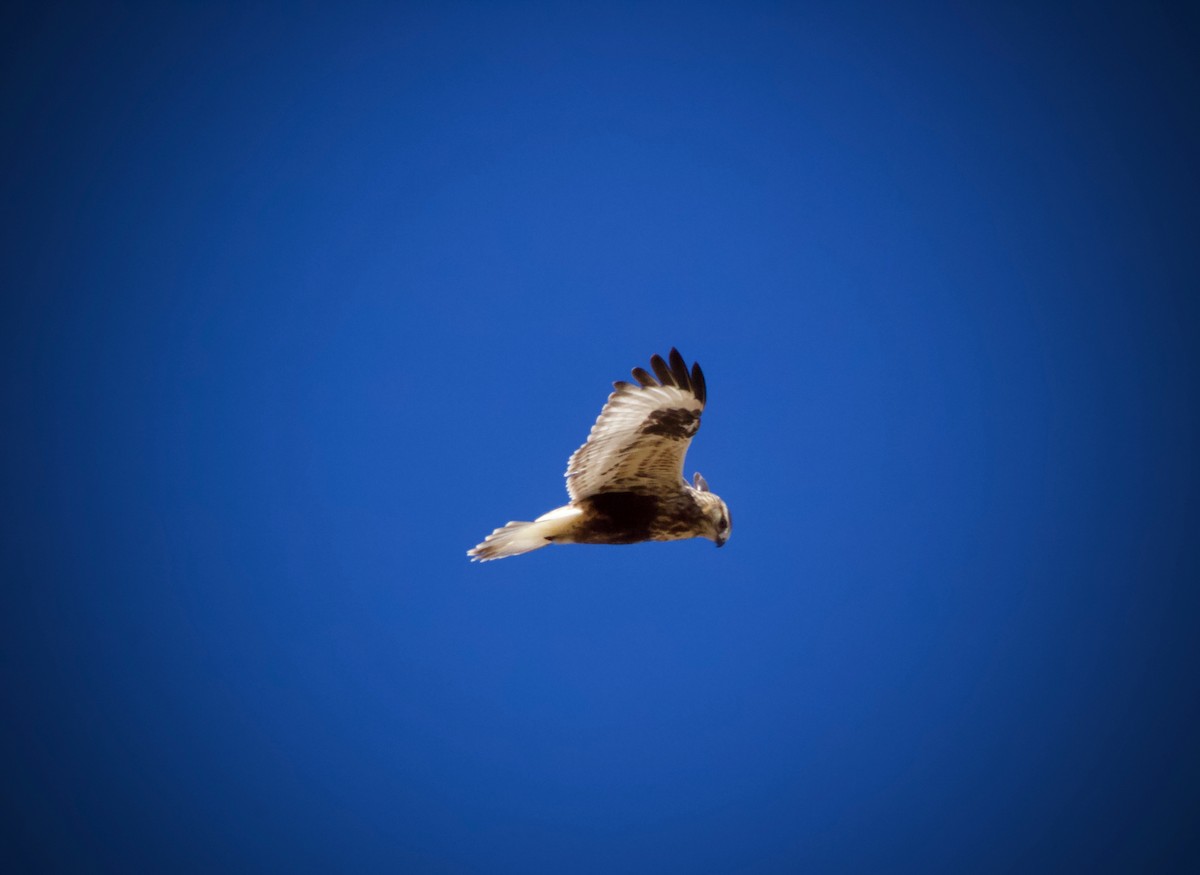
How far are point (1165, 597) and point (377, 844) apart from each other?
1880 inches

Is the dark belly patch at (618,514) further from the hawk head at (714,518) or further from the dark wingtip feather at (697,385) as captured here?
the dark wingtip feather at (697,385)

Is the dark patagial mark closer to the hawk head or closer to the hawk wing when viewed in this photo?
the hawk wing

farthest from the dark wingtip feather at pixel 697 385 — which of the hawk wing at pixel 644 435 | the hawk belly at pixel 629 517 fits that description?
the hawk belly at pixel 629 517

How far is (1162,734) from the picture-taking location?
39344 mm

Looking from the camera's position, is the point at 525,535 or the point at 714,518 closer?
the point at 525,535

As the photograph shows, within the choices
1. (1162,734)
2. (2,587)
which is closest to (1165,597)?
(1162,734)

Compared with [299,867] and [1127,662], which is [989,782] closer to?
[1127,662]

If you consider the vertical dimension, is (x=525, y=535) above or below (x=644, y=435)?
below

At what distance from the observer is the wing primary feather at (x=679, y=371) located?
13.0 feet

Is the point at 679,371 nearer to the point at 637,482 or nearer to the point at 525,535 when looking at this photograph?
the point at 637,482

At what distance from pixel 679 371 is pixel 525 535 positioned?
4.12 ft

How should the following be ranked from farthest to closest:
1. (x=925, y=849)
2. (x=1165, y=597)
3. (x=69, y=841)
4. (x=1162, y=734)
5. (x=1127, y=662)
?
1. (x=1165, y=597)
2. (x=1127, y=662)
3. (x=1162, y=734)
4. (x=925, y=849)
5. (x=69, y=841)

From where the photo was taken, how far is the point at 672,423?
405 centimetres

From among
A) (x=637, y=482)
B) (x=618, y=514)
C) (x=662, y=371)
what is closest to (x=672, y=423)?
(x=662, y=371)
